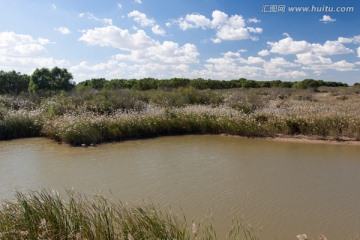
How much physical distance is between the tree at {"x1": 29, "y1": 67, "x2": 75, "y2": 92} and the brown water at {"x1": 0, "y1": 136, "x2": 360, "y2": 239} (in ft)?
51.2

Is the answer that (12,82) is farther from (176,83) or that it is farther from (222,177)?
(222,177)

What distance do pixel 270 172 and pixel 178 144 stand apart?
5.32 m

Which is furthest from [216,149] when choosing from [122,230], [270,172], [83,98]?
[83,98]

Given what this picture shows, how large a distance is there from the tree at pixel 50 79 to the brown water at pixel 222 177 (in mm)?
15600

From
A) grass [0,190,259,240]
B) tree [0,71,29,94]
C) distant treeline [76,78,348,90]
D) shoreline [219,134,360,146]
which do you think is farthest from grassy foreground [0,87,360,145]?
distant treeline [76,78,348,90]

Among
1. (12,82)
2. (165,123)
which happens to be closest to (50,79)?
(12,82)

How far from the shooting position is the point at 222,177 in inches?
344

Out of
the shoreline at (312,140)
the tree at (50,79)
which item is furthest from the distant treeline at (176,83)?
the shoreline at (312,140)

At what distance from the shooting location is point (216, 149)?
497 inches

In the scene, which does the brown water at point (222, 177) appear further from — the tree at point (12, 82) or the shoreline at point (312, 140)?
the tree at point (12, 82)

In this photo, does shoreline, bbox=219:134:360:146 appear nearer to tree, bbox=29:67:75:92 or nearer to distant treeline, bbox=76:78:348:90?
tree, bbox=29:67:75:92

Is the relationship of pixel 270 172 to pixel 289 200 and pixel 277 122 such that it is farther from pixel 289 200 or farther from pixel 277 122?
pixel 277 122

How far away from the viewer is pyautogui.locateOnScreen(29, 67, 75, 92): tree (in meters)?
28.2

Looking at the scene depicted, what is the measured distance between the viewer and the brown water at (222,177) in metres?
6.26
